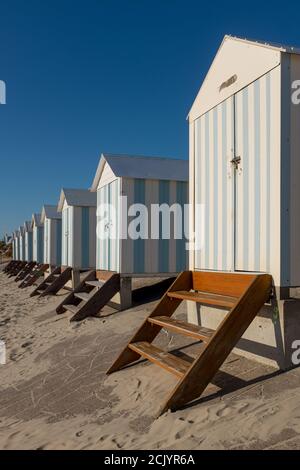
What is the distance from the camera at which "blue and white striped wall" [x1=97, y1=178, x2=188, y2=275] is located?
8898 millimetres

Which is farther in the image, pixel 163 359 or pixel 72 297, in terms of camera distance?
pixel 72 297

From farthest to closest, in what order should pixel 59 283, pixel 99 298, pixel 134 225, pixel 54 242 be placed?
pixel 54 242 → pixel 59 283 → pixel 134 225 → pixel 99 298

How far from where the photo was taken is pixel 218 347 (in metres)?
3.88

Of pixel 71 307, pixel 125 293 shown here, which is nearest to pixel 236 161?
pixel 125 293

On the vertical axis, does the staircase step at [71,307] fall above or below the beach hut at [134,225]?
below

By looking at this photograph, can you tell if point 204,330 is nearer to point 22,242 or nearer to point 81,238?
point 81,238

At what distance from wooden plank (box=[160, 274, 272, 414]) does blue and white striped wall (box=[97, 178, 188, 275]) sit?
4.87 m

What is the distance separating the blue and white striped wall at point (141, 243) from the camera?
8.90m

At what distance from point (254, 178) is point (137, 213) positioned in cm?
463

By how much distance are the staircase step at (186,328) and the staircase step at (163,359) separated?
26 centimetres

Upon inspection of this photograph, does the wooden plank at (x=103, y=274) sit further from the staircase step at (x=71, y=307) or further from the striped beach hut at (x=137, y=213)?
the staircase step at (x=71, y=307)

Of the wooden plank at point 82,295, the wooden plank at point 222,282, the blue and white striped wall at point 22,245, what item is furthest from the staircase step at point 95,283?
the blue and white striped wall at point 22,245

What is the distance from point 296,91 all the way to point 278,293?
2031 millimetres

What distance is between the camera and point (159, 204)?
933 centimetres
